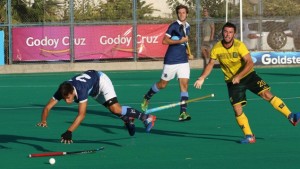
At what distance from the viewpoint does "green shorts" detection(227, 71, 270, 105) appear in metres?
13.1

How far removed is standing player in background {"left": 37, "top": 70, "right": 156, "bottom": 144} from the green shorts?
4.24 ft

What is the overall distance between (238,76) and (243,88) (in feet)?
1.25

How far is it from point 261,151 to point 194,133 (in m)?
2.35

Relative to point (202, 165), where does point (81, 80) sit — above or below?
above

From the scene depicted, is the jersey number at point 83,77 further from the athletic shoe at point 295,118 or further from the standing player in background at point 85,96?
the athletic shoe at point 295,118

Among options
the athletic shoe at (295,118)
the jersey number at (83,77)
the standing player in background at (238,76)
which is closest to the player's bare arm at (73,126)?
the jersey number at (83,77)

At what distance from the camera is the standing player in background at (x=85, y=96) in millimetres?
11688

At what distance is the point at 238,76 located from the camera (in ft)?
42.3

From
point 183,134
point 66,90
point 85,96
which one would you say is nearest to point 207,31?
point 183,134

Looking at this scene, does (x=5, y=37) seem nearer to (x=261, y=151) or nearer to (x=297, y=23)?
(x=297, y=23)

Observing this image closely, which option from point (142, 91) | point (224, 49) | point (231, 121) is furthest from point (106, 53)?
point (224, 49)

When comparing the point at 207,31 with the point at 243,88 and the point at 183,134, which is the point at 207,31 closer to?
the point at 183,134

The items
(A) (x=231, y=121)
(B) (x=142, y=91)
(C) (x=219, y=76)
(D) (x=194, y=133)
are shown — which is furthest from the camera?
(C) (x=219, y=76)

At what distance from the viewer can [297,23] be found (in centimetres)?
A: 3550
